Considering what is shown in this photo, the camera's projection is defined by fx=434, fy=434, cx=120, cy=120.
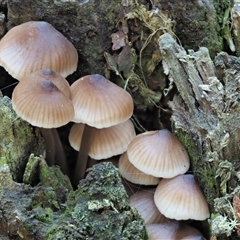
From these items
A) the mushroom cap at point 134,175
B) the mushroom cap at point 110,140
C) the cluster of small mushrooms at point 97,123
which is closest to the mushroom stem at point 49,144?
the cluster of small mushrooms at point 97,123

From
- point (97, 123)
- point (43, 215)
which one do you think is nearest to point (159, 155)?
point (97, 123)

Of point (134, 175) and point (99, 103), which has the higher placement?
point (99, 103)

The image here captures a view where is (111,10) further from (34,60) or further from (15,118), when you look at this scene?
(15,118)

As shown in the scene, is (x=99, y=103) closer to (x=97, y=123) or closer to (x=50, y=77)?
(x=97, y=123)

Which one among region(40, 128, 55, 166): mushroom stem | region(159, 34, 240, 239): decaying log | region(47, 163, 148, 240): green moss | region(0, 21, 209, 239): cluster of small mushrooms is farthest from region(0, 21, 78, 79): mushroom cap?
region(47, 163, 148, 240): green moss

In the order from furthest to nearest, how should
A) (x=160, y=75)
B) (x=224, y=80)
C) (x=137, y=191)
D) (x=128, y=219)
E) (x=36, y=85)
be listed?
(x=160, y=75) → (x=137, y=191) → (x=224, y=80) → (x=36, y=85) → (x=128, y=219)

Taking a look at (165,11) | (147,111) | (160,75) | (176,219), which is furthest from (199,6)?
(176,219)

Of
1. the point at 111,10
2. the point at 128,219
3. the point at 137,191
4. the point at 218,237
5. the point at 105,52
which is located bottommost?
the point at 137,191
